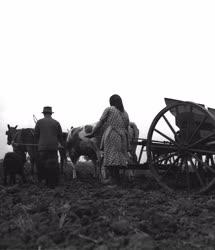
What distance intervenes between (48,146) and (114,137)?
145cm

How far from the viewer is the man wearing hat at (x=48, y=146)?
8.77 meters

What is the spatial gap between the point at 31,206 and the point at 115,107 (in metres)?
3.21

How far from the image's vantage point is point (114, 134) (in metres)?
8.34

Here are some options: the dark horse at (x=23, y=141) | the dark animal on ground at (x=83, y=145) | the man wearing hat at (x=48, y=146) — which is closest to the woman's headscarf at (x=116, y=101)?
the man wearing hat at (x=48, y=146)

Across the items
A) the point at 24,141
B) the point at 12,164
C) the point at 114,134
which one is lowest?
the point at 12,164

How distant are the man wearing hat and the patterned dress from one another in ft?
3.84

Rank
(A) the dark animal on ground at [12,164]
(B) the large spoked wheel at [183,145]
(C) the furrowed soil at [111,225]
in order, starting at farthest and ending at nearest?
(A) the dark animal on ground at [12,164] → (B) the large spoked wheel at [183,145] → (C) the furrowed soil at [111,225]

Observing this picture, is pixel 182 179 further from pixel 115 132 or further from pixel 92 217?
pixel 92 217

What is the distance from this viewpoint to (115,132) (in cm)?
835

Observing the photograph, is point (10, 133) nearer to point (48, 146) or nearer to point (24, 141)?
point (24, 141)

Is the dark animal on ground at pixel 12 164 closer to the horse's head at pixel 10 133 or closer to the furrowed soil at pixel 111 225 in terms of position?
the furrowed soil at pixel 111 225

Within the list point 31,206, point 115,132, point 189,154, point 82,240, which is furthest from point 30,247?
point 115,132

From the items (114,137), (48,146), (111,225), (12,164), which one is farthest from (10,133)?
(111,225)

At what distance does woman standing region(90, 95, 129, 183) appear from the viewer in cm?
826
